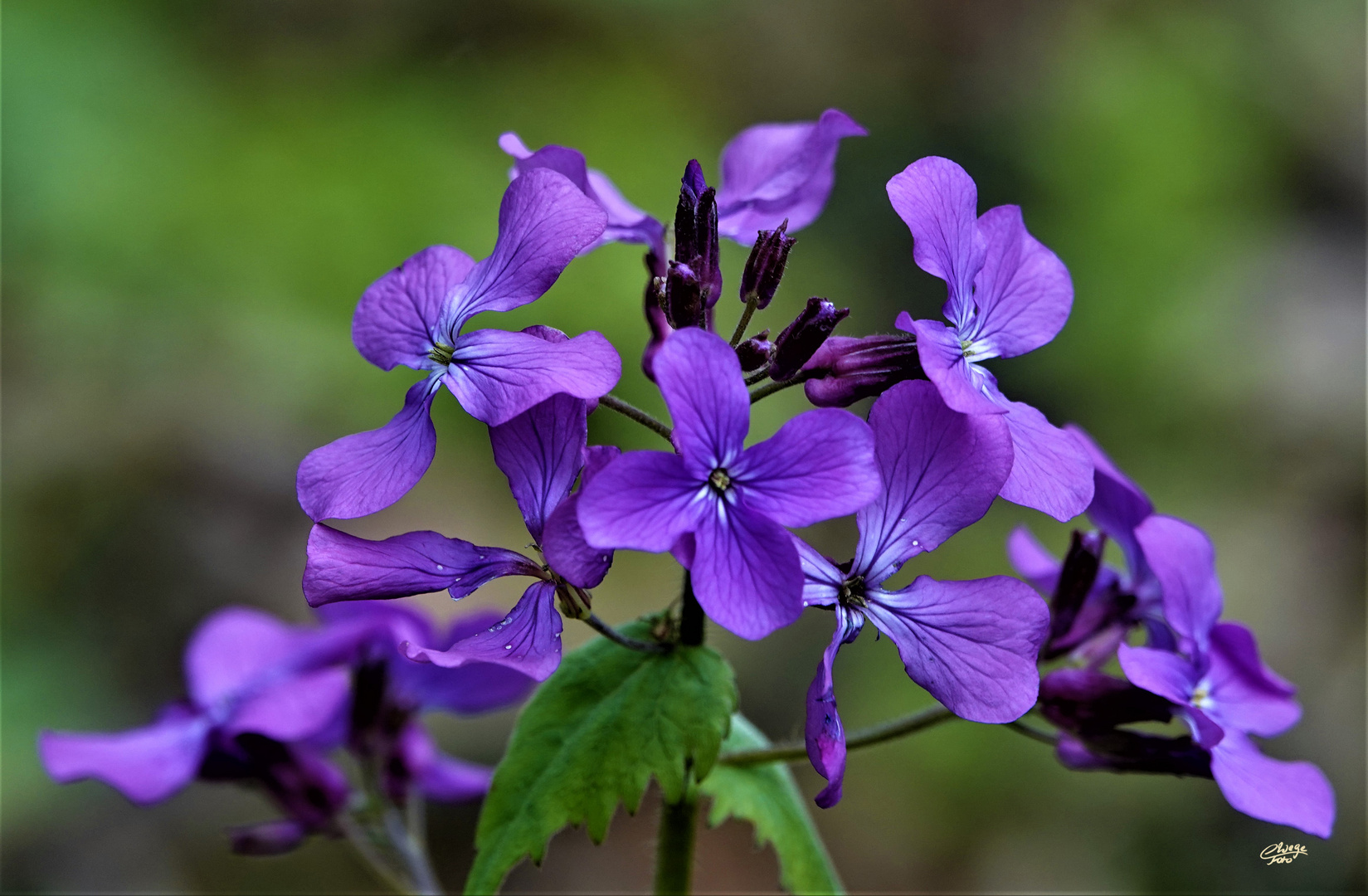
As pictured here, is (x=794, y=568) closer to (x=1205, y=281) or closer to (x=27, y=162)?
(x=27, y=162)

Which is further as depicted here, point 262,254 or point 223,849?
point 262,254

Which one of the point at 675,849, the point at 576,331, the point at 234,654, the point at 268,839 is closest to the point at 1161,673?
the point at 675,849

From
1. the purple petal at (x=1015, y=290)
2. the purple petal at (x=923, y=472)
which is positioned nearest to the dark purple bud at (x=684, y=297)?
the purple petal at (x=923, y=472)

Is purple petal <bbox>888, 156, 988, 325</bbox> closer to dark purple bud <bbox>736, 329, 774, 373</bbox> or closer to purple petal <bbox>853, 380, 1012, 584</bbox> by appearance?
purple petal <bbox>853, 380, 1012, 584</bbox>

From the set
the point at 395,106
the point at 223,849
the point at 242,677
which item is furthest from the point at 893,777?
the point at 395,106

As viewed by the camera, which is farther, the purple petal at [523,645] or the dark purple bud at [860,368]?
the dark purple bud at [860,368]

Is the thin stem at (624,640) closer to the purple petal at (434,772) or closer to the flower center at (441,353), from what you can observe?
the flower center at (441,353)

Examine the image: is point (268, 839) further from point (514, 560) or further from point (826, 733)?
point (826, 733)

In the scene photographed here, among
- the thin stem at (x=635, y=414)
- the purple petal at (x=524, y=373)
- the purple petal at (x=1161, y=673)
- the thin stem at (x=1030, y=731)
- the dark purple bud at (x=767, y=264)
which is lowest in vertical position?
the thin stem at (x=1030, y=731)
